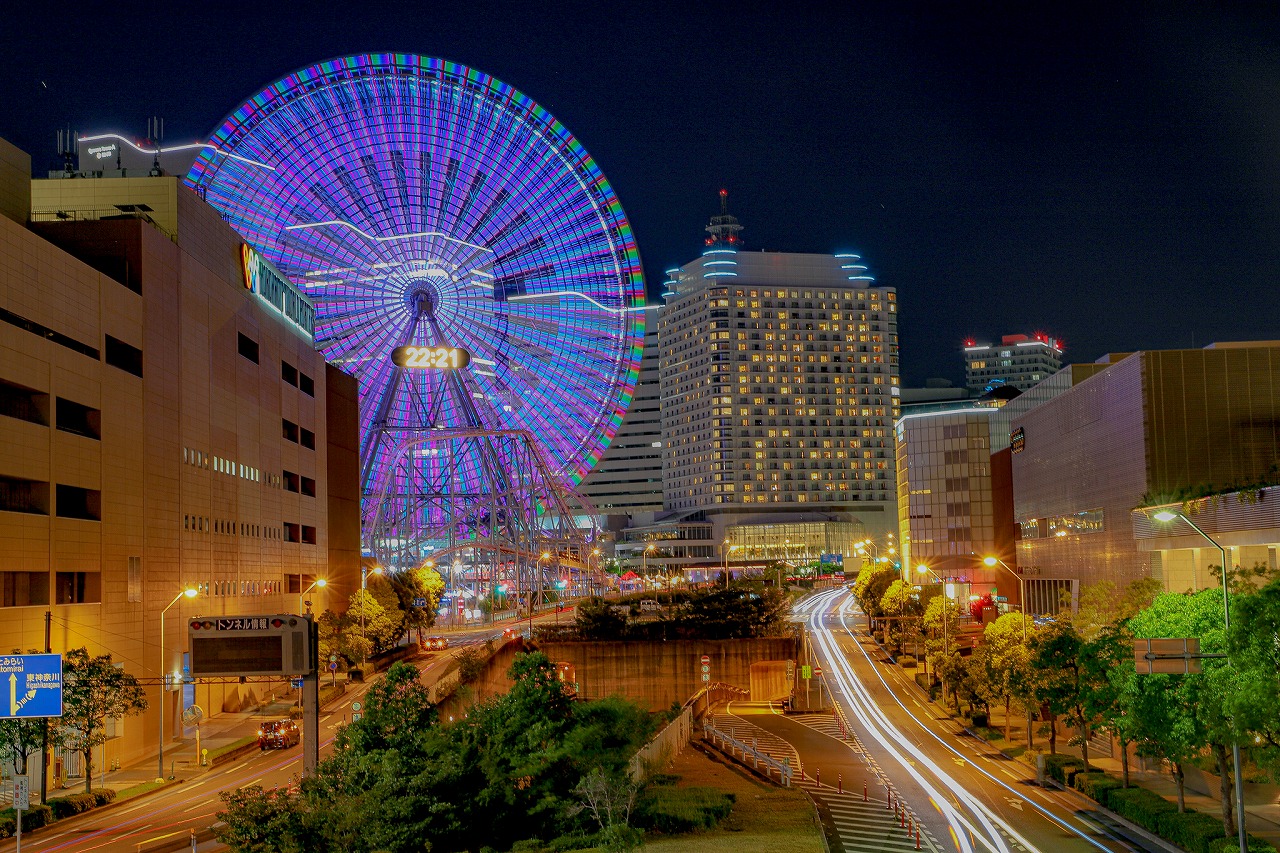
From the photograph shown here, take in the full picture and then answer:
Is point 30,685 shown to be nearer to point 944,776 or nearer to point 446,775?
point 446,775

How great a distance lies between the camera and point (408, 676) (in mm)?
33438

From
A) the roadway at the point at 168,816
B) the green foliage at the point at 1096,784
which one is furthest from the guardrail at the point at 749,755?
the roadway at the point at 168,816

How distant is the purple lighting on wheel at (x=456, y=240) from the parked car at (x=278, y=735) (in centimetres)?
4319

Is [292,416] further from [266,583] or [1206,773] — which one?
[1206,773]

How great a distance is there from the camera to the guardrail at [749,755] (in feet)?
145

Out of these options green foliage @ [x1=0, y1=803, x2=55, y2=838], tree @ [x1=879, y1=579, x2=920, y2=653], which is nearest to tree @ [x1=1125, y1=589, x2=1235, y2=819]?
green foliage @ [x1=0, y1=803, x2=55, y2=838]

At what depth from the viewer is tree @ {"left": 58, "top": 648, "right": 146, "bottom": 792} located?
42781mm

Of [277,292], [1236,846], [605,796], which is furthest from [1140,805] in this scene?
[277,292]

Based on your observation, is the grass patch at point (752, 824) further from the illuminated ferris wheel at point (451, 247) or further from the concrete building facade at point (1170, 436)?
the illuminated ferris wheel at point (451, 247)

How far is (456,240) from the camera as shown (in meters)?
100

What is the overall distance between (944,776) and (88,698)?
2987 cm

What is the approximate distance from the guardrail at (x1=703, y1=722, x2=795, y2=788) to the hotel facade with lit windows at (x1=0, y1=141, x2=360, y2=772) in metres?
19.7

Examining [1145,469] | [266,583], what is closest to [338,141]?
[266,583]

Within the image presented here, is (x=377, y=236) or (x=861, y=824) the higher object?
(x=377, y=236)
